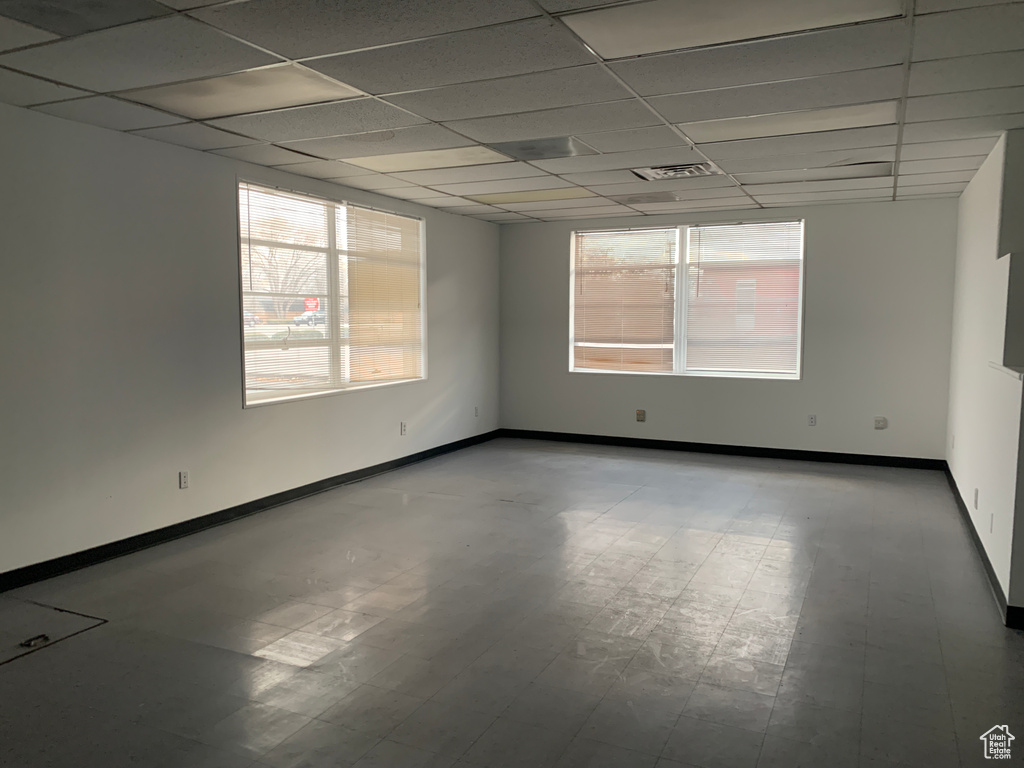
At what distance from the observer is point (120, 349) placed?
4.45 metres

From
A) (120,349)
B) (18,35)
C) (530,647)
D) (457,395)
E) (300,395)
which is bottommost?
(530,647)

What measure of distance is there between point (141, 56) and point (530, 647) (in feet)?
9.85

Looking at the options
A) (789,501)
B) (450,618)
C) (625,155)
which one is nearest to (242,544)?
(450,618)

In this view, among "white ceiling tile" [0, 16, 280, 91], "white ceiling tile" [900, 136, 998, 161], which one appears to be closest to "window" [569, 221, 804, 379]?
"white ceiling tile" [900, 136, 998, 161]

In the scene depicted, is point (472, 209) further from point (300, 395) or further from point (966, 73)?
point (966, 73)

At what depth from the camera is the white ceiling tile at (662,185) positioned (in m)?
5.87

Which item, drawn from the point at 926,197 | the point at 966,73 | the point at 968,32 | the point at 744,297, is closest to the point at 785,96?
the point at 966,73

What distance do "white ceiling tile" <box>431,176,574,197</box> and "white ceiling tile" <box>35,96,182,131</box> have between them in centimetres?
244

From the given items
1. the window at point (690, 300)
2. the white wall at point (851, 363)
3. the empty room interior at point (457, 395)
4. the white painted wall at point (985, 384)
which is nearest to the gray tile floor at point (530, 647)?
the empty room interior at point (457, 395)

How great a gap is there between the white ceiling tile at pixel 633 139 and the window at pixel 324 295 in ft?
8.07

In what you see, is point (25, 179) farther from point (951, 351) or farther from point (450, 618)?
point (951, 351)

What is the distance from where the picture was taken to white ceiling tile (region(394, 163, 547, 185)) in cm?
542

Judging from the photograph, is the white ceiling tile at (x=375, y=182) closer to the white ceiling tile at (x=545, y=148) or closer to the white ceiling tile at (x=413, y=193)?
the white ceiling tile at (x=413, y=193)

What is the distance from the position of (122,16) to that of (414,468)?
4903mm
